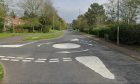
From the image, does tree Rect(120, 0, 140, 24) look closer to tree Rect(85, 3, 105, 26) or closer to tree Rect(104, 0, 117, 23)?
A: tree Rect(104, 0, 117, 23)

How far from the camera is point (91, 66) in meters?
12.2

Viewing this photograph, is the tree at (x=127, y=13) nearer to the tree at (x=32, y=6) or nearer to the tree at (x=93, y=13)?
the tree at (x=93, y=13)

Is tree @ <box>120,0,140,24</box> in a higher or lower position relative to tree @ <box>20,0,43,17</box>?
lower

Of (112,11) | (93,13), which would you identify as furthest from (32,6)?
(112,11)

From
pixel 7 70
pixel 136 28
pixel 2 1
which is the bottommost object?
pixel 7 70

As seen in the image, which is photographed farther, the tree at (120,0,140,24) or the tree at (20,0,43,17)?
the tree at (20,0,43,17)

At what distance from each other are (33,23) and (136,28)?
56980 mm

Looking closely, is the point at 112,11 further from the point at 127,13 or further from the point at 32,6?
the point at 32,6

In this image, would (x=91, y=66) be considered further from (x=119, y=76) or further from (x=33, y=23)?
(x=33, y=23)

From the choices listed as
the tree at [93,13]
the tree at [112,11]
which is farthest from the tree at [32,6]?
the tree at [112,11]

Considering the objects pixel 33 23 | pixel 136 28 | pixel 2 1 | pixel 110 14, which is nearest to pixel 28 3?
pixel 33 23

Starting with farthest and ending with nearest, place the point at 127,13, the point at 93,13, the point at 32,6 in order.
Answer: the point at 93,13 < the point at 32,6 < the point at 127,13

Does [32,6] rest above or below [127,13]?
above

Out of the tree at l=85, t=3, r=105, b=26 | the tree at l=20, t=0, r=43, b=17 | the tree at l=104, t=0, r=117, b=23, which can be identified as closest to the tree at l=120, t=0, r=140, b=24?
the tree at l=104, t=0, r=117, b=23
